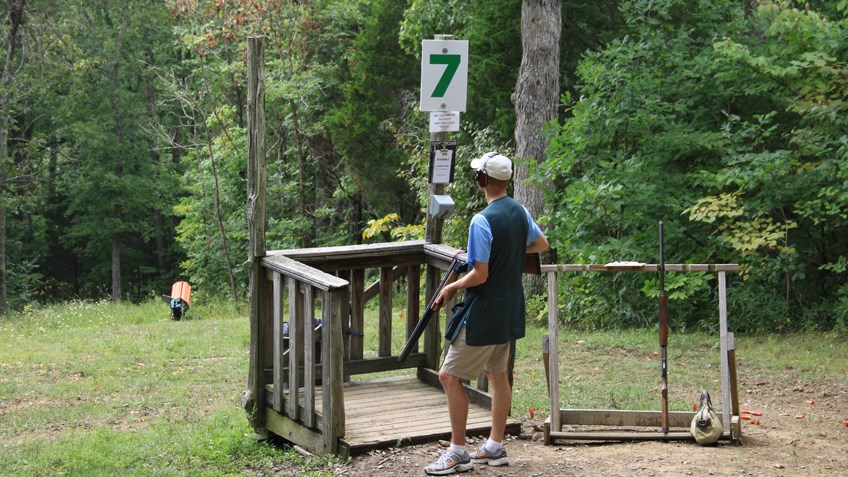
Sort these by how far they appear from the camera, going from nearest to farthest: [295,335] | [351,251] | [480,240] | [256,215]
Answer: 1. [480,240]
2. [295,335]
3. [256,215]
4. [351,251]

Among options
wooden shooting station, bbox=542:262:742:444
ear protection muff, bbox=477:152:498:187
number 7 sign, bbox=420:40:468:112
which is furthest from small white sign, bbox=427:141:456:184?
ear protection muff, bbox=477:152:498:187

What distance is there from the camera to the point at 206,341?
41.2 ft

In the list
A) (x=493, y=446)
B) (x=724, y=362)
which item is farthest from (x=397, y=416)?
(x=724, y=362)

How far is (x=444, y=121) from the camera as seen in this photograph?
7125 mm

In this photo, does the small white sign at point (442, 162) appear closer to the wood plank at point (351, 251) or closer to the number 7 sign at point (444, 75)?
the number 7 sign at point (444, 75)

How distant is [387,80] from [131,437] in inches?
538

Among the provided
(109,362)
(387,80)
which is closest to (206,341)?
(109,362)

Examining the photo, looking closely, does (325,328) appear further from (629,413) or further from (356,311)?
→ (629,413)

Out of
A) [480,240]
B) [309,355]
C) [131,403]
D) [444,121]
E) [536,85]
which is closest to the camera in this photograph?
[480,240]

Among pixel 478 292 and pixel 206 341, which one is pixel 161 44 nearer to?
pixel 206 341

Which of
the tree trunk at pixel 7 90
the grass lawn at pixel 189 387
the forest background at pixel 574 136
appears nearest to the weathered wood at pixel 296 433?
the grass lawn at pixel 189 387

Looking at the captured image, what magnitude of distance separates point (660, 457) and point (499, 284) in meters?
1.42

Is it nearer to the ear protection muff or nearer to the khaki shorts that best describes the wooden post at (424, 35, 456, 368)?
the ear protection muff

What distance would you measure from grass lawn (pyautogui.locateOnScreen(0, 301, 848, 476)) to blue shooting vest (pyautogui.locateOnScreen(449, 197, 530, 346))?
4.33 feet
